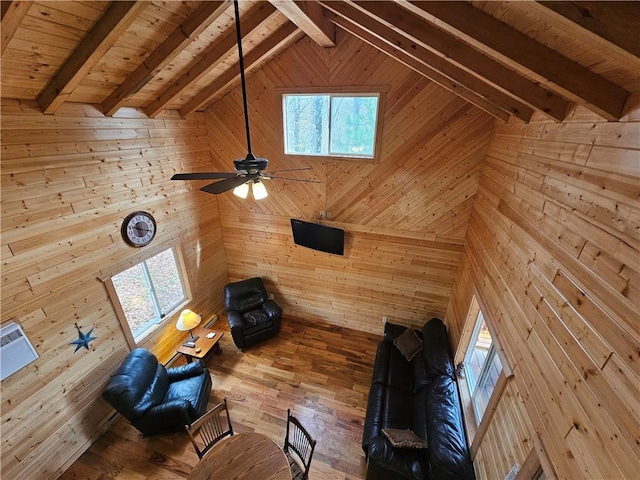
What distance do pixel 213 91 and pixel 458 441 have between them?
223 inches

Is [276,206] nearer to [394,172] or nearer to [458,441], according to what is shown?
[394,172]

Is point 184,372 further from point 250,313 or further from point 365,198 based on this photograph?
point 365,198

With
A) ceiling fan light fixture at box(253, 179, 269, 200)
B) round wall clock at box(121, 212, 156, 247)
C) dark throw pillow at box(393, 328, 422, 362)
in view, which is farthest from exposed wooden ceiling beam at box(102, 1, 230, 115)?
dark throw pillow at box(393, 328, 422, 362)

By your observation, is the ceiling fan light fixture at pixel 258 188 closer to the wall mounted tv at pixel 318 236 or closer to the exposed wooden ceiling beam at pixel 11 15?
the exposed wooden ceiling beam at pixel 11 15

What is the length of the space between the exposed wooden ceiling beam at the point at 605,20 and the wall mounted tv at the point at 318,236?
12.7 ft

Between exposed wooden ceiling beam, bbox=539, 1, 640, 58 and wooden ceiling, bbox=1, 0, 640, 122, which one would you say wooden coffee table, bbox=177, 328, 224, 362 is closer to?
wooden ceiling, bbox=1, 0, 640, 122

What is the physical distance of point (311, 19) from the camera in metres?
3.03

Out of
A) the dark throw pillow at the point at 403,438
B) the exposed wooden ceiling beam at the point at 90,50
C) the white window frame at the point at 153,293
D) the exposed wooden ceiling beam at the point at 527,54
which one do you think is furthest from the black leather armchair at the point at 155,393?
the exposed wooden ceiling beam at the point at 527,54

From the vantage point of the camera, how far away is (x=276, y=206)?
5266 mm

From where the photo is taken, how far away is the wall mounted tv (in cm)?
491

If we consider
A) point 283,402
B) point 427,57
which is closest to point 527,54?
point 427,57

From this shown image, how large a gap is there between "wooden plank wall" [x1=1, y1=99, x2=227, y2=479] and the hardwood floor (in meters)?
0.56

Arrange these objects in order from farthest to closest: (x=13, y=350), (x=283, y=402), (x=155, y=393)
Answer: (x=283, y=402) < (x=155, y=393) < (x=13, y=350)

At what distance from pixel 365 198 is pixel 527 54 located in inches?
125
